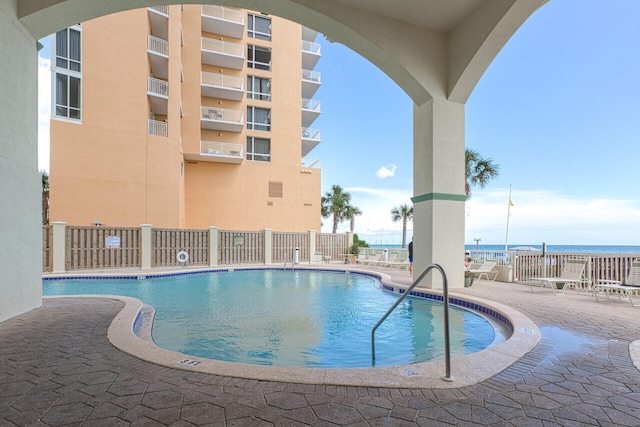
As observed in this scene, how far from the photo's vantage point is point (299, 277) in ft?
40.6

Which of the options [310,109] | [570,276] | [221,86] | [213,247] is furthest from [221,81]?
[570,276]

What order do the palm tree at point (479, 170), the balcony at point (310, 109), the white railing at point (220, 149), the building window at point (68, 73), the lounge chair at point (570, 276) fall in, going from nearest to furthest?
the lounge chair at point (570, 276)
the building window at point (68, 73)
the white railing at point (220, 149)
the palm tree at point (479, 170)
the balcony at point (310, 109)

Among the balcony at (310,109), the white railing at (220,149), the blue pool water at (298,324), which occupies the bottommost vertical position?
the blue pool water at (298,324)

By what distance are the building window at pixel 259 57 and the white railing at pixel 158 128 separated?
7.89 m

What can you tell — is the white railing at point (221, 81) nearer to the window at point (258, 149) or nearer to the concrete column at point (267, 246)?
the window at point (258, 149)

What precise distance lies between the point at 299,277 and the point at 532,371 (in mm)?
9847

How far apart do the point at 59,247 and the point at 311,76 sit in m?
19.1

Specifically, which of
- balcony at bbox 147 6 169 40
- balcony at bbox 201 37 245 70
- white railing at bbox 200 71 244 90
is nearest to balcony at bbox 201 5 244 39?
balcony at bbox 201 37 245 70

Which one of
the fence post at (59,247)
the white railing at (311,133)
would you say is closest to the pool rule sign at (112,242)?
the fence post at (59,247)

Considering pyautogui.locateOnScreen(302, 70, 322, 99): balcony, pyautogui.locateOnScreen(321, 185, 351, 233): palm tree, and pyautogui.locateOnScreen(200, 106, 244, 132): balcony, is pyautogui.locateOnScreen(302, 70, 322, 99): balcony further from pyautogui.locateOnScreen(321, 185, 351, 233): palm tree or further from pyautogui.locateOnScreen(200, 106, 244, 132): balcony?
pyautogui.locateOnScreen(321, 185, 351, 233): palm tree

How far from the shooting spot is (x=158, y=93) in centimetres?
1741

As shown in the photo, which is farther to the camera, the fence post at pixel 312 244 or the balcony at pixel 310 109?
the balcony at pixel 310 109

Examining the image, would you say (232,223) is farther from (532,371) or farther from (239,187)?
(532,371)

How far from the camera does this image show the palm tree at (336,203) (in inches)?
1394
